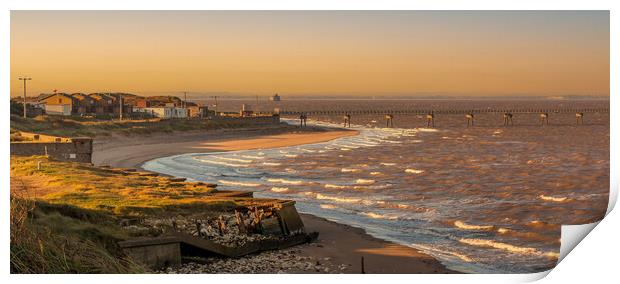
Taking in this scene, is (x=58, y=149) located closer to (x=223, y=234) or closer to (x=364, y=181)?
(x=364, y=181)

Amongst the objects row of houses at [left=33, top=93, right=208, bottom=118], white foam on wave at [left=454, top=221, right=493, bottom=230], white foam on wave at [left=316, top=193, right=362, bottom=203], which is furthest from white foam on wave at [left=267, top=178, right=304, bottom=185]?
row of houses at [left=33, top=93, right=208, bottom=118]

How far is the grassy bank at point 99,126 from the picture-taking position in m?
38.6

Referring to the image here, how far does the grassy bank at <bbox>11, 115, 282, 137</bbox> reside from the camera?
38.6 m

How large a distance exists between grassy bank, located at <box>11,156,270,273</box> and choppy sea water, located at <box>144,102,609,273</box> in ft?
12.5

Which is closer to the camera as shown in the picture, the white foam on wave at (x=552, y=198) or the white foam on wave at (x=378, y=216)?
the white foam on wave at (x=378, y=216)

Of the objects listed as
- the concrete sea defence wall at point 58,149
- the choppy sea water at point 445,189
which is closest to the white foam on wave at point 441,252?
the choppy sea water at point 445,189

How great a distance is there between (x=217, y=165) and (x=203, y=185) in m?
13.0

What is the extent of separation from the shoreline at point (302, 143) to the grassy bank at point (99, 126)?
73 cm

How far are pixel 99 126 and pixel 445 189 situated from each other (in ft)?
85.9

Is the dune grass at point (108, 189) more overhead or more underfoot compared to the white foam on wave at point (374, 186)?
more overhead

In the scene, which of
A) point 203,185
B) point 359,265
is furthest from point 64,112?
point 359,265

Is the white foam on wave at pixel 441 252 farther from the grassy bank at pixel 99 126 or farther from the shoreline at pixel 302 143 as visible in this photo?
the grassy bank at pixel 99 126

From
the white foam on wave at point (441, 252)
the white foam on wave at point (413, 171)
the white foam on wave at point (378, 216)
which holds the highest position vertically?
the white foam on wave at point (378, 216)
